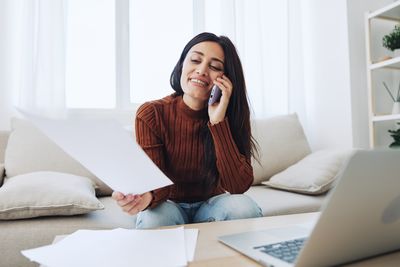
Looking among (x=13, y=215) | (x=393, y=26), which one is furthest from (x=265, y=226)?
(x=393, y=26)

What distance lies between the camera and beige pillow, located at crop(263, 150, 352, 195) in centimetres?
160

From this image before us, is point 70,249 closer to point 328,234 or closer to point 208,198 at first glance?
point 328,234

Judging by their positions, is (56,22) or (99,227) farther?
(56,22)

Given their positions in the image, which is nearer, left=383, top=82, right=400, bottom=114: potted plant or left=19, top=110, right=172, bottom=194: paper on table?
left=19, top=110, right=172, bottom=194: paper on table

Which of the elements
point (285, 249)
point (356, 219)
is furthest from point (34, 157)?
point (356, 219)

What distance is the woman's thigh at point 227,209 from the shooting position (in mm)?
960

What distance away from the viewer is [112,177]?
2.32ft

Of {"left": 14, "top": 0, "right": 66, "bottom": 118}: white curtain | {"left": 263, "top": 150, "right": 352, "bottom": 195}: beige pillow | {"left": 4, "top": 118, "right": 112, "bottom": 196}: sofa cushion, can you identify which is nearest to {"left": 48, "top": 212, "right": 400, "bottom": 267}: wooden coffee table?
{"left": 263, "top": 150, "right": 352, "bottom": 195}: beige pillow

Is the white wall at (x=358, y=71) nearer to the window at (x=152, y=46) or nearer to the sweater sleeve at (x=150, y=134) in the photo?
the window at (x=152, y=46)

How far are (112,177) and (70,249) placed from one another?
170 mm

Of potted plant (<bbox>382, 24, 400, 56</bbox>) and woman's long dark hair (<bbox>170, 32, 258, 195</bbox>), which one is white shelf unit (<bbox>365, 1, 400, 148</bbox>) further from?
woman's long dark hair (<bbox>170, 32, 258, 195</bbox>)

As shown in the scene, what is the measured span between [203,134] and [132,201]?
1.17 feet

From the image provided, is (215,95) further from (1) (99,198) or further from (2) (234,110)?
(1) (99,198)

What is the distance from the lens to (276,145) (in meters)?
2.02
